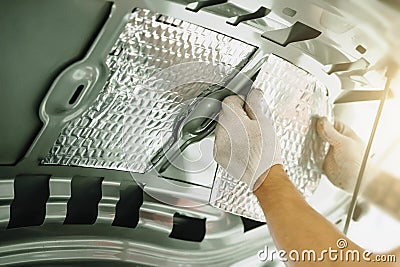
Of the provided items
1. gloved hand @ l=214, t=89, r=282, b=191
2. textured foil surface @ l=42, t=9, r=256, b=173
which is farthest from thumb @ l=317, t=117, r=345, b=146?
textured foil surface @ l=42, t=9, r=256, b=173

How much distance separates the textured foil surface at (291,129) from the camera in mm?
1348

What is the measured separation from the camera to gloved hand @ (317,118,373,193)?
1.49m

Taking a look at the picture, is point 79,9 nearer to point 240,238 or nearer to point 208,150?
point 208,150

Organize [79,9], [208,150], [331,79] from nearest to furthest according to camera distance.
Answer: [79,9]
[331,79]
[208,150]

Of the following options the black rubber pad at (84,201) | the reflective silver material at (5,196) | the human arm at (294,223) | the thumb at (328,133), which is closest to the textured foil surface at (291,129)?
the thumb at (328,133)

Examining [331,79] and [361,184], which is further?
[361,184]

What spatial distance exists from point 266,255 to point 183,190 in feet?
0.93

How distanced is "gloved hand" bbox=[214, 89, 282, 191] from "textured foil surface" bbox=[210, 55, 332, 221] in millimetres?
47

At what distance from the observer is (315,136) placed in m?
1.51

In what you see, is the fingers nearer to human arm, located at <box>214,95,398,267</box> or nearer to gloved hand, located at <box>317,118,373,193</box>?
human arm, located at <box>214,95,398,267</box>

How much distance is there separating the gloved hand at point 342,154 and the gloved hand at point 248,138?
0.15 m

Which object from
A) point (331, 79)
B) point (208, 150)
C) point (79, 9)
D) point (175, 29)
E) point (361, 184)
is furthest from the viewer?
point (361, 184)

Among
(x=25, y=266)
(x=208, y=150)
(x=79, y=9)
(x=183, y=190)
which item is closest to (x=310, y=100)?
(x=208, y=150)

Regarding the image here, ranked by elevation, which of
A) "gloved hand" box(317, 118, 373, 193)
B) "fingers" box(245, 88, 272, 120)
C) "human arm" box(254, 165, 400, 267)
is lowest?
"human arm" box(254, 165, 400, 267)
